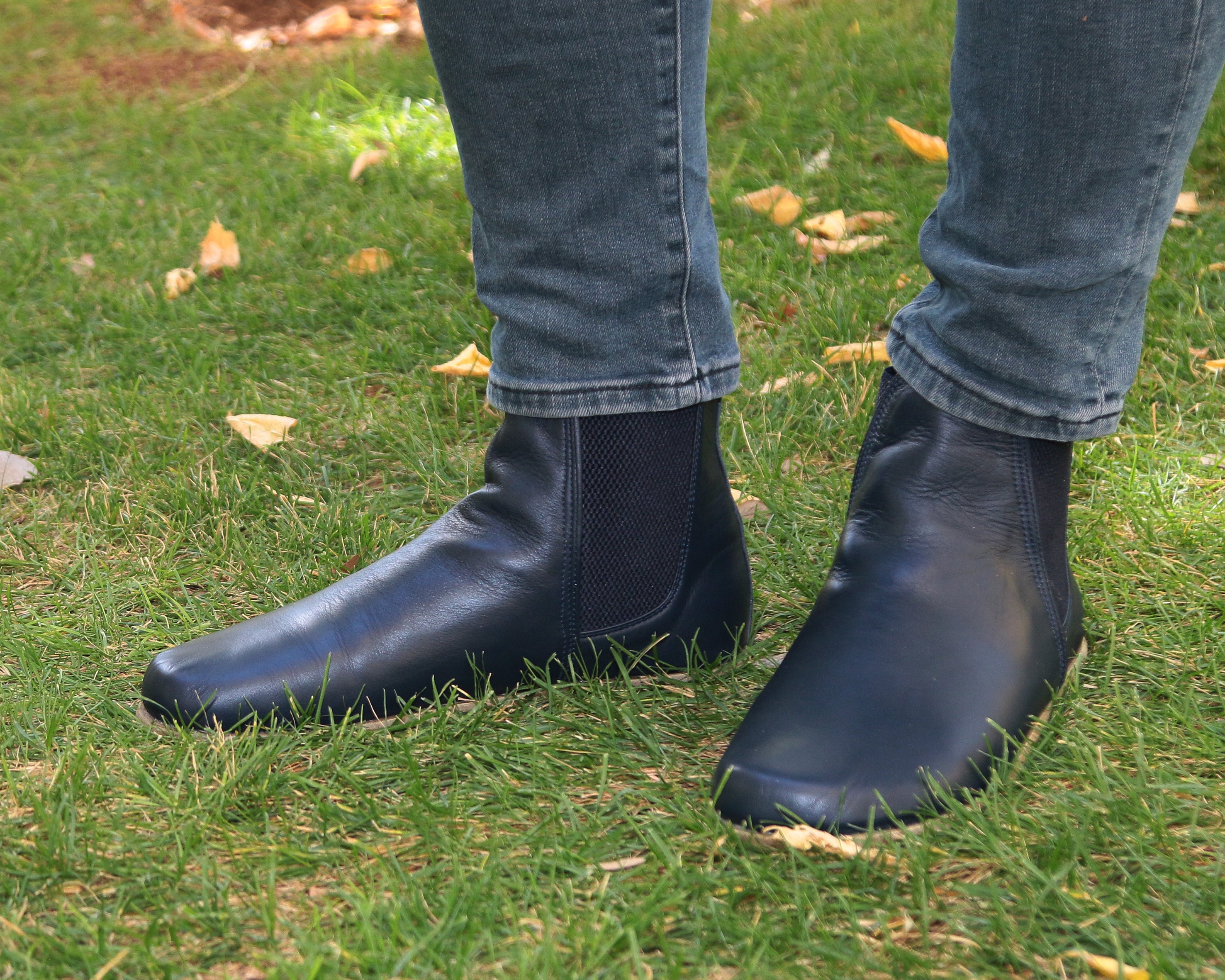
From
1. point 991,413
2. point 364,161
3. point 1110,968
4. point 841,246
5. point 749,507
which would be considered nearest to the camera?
point 1110,968

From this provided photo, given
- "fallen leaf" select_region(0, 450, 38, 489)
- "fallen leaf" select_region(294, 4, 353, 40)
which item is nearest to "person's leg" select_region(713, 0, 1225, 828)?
"fallen leaf" select_region(0, 450, 38, 489)

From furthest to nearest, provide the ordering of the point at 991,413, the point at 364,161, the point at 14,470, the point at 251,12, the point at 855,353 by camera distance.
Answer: the point at 251,12 → the point at 364,161 → the point at 855,353 → the point at 14,470 → the point at 991,413

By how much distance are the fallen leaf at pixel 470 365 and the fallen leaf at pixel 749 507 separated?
0.50m

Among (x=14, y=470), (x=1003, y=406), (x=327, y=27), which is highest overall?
(x=327, y=27)

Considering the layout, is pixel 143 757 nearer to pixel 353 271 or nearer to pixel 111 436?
pixel 111 436

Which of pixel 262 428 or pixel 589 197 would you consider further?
pixel 262 428

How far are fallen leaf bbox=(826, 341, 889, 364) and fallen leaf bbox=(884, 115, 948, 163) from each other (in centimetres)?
79

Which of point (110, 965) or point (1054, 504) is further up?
point (1054, 504)

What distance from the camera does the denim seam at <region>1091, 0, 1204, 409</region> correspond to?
2.85ft

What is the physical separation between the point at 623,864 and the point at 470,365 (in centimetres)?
105

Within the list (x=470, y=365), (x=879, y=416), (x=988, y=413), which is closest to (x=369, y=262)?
(x=470, y=365)

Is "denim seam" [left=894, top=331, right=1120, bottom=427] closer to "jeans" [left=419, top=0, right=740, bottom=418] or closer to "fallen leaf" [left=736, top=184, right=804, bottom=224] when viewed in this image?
"jeans" [left=419, top=0, right=740, bottom=418]

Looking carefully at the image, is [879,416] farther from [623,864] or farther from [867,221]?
[867,221]

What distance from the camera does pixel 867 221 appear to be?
88.1 inches
